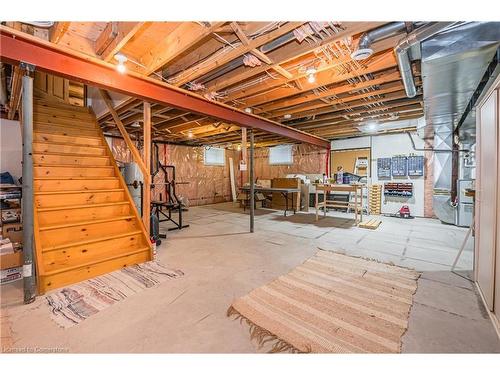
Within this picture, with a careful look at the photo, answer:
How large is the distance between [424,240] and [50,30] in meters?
6.05

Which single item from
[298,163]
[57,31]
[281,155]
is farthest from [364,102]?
[281,155]

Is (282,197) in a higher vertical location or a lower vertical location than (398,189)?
lower

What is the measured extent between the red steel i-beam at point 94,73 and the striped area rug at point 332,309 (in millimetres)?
2816

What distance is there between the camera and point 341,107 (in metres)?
4.59

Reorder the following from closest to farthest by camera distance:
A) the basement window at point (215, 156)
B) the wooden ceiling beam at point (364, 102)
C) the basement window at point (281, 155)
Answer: the wooden ceiling beam at point (364, 102), the basement window at point (281, 155), the basement window at point (215, 156)

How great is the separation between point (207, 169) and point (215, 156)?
73 cm

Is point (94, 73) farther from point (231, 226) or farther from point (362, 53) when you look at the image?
point (231, 226)

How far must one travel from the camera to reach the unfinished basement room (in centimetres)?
172

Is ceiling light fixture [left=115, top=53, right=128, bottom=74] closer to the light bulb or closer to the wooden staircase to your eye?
the light bulb

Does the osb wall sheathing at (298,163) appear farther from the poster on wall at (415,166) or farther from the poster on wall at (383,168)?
the poster on wall at (415,166)

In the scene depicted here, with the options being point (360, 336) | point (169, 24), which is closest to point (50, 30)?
point (169, 24)

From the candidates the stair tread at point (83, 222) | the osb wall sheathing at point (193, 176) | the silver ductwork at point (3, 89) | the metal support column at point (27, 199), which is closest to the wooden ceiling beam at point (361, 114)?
the osb wall sheathing at point (193, 176)

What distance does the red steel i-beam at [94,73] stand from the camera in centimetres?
208

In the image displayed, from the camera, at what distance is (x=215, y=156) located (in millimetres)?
9805
